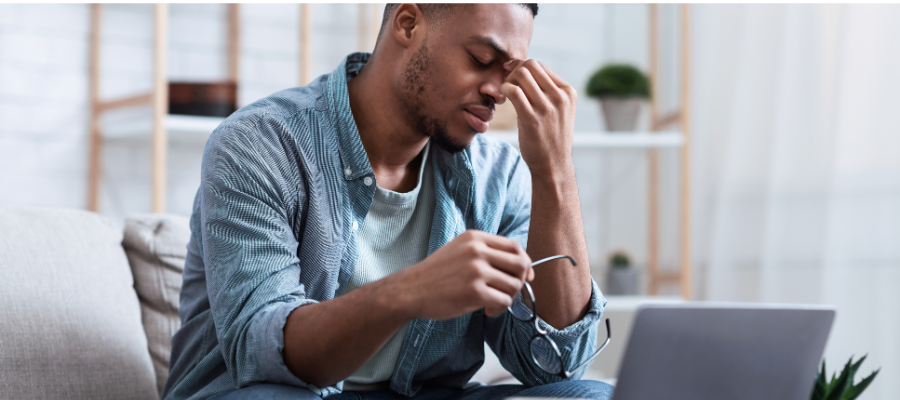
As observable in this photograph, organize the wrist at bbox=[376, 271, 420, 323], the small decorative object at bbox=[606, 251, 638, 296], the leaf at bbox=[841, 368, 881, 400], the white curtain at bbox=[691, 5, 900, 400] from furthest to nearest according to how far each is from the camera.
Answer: the small decorative object at bbox=[606, 251, 638, 296] → the white curtain at bbox=[691, 5, 900, 400] → the leaf at bbox=[841, 368, 881, 400] → the wrist at bbox=[376, 271, 420, 323]

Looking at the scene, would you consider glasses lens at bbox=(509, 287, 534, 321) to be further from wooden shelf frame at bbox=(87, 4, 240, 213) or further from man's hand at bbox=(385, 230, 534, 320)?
wooden shelf frame at bbox=(87, 4, 240, 213)

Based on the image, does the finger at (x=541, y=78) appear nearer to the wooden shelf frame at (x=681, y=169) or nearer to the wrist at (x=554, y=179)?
the wrist at (x=554, y=179)

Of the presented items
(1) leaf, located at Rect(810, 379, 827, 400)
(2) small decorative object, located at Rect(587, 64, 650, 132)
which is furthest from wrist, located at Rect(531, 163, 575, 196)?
(2) small decorative object, located at Rect(587, 64, 650, 132)

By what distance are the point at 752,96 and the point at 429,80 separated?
1396 mm

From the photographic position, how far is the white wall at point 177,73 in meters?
2.17

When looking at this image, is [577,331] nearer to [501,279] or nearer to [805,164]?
[501,279]

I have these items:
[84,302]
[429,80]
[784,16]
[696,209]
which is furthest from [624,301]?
[84,302]

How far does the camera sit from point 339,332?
912mm

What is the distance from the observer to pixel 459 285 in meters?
0.82

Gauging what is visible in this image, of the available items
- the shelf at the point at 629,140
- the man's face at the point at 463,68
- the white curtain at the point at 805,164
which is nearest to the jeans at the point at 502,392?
the man's face at the point at 463,68

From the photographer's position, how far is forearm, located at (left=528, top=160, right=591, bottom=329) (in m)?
1.19

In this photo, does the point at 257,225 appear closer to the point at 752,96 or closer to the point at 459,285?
the point at 459,285

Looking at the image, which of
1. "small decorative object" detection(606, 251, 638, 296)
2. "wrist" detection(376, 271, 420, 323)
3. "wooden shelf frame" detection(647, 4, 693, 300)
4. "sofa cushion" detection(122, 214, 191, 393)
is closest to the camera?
"wrist" detection(376, 271, 420, 323)

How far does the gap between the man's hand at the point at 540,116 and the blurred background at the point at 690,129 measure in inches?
40.6
